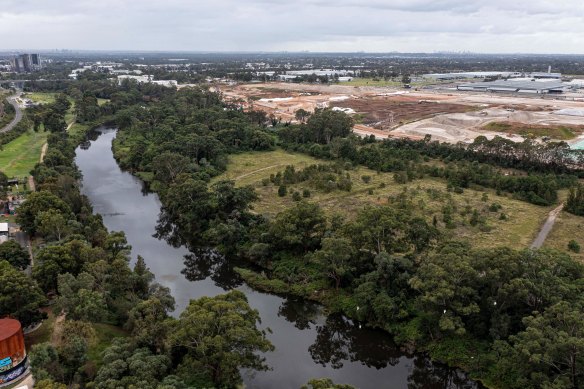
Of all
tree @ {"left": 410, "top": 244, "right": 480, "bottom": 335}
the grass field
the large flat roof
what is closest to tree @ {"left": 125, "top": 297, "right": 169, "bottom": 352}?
tree @ {"left": 410, "top": 244, "right": 480, "bottom": 335}

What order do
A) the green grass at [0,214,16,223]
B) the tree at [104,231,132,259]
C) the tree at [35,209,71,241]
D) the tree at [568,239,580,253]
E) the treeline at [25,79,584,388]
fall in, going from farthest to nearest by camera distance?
the green grass at [0,214,16,223] < the tree at [568,239,580,253] < the tree at [35,209,71,241] < the tree at [104,231,132,259] < the treeline at [25,79,584,388]

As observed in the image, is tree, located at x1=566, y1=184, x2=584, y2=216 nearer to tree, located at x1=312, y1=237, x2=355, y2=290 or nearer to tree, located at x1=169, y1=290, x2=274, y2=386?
tree, located at x1=312, y1=237, x2=355, y2=290

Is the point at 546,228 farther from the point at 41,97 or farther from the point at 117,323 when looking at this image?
the point at 41,97

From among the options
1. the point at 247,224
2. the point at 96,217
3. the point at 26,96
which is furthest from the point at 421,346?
the point at 26,96

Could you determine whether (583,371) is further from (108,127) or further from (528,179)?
(108,127)

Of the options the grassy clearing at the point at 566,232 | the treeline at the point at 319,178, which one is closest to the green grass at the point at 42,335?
the treeline at the point at 319,178

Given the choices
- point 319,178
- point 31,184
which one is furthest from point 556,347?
point 31,184

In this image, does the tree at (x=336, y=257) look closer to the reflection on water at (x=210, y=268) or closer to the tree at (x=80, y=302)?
the reflection on water at (x=210, y=268)
